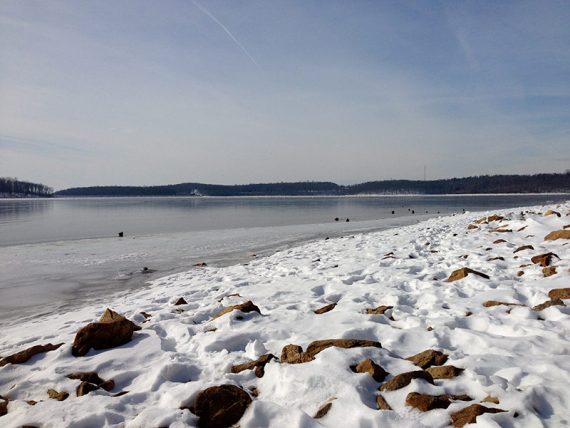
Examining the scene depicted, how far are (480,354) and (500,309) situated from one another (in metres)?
1.49

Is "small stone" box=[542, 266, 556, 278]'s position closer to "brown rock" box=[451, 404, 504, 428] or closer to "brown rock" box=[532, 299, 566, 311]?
"brown rock" box=[532, 299, 566, 311]

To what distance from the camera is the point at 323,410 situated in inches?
124

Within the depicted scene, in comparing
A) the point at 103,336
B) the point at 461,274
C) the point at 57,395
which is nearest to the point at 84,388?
the point at 57,395

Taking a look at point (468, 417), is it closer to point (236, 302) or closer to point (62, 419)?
point (62, 419)

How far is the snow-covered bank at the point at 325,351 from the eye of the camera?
312cm

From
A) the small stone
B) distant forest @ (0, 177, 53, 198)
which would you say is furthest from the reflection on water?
distant forest @ (0, 177, 53, 198)

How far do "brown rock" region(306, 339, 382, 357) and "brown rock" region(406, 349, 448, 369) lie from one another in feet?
1.41

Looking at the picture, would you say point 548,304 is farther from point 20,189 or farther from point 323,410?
point 20,189

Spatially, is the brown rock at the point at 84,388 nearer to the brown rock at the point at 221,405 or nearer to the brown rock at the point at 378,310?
the brown rock at the point at 221,405

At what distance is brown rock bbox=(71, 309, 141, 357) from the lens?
4.71 m

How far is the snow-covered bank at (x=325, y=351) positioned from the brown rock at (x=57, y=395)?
0.21 feet

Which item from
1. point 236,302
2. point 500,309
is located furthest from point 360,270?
point 500,309

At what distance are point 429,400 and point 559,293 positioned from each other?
3391 mm

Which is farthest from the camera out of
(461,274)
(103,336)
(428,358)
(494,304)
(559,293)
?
(461,274)
